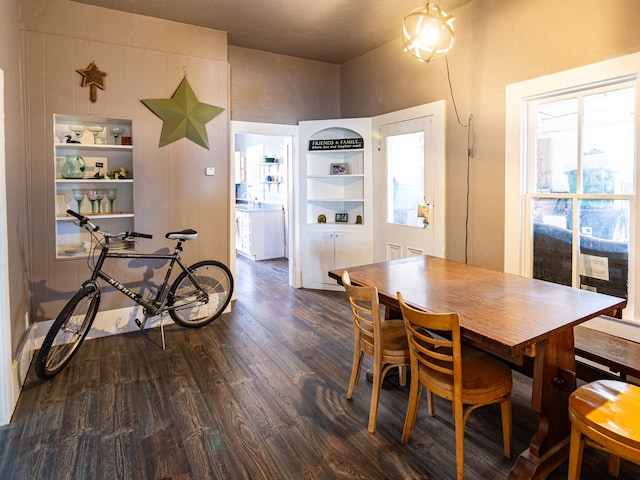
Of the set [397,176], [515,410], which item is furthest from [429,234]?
[515,410]

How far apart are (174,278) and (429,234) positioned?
2.59 metres

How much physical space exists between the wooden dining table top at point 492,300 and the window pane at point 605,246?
2.44ft

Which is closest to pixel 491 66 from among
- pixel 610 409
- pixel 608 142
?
pixel 608 142

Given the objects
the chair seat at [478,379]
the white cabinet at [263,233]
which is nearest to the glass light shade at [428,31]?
the chair seat at [478,379]

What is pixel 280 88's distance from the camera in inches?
197

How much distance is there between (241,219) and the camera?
775cm

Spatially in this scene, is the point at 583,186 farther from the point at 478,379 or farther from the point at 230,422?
the point at 230,422

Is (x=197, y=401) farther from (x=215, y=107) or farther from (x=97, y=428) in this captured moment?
(x=215, y=107)

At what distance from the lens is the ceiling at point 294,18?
3.54 metres

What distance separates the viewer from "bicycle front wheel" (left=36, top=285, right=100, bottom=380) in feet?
8.89

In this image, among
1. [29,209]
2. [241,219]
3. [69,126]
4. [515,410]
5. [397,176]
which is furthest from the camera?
[241,219]

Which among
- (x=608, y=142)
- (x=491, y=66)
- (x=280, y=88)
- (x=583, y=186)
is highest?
(x=280, y=88)

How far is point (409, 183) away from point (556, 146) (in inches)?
61.5

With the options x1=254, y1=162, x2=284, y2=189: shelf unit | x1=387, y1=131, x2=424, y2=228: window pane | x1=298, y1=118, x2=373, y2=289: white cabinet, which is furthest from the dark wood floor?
x1=254, y1=162, x2=284, y2=189: shelf unit
